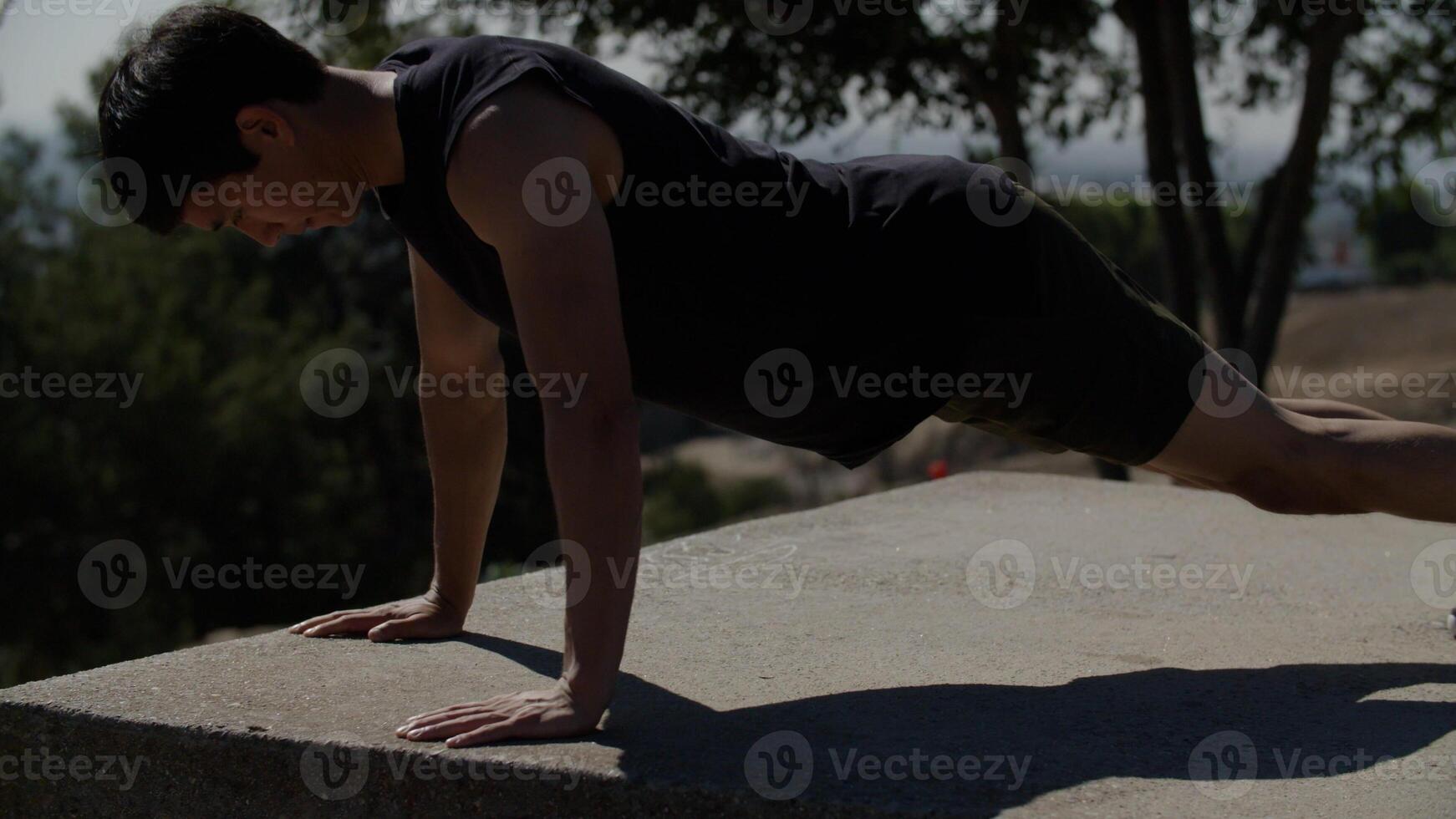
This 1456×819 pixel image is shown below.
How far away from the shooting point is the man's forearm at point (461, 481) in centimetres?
303

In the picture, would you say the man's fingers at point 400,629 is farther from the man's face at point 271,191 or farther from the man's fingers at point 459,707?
the man's face at point 271,191

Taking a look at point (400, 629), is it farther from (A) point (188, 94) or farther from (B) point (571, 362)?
(A) point (188, 94)

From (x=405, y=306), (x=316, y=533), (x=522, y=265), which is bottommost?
(x=316, y=533)

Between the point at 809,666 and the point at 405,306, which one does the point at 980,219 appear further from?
the point at 405,306

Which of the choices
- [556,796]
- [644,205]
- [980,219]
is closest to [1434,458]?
[980,219]

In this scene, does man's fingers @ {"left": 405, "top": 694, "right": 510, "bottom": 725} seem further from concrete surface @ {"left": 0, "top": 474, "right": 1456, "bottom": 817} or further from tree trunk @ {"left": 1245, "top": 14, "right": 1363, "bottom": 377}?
tree trunk @ {"left": 1245, "top": 14, "right": 1363, "bottom": 377}

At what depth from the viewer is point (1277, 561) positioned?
376cm

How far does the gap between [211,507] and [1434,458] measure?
78.9 ft

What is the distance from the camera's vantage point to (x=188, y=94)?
2309 mm

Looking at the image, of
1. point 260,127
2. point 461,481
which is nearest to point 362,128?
point 260,127

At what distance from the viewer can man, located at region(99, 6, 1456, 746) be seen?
2248mm

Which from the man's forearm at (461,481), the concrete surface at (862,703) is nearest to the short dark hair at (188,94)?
the man's forearm at (461,481)

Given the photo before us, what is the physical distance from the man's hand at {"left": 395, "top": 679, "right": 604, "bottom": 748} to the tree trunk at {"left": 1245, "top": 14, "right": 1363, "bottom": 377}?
6.30 metres

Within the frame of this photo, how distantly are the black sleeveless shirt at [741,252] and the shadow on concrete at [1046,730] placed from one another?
0.52 m
